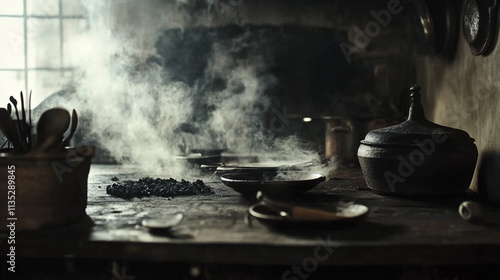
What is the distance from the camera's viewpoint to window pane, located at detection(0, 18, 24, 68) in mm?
Answer: 4723

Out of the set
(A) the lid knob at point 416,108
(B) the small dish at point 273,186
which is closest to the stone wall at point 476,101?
(A) the lid knob at point 416,108

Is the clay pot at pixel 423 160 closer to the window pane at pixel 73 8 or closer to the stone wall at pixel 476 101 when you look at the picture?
the stone wall at pixel 476 101

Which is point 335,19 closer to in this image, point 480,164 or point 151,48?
point 151,48

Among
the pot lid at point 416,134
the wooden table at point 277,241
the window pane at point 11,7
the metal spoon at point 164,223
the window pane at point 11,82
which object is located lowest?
the wooden table at point 277,241

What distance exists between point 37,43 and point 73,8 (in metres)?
0.53

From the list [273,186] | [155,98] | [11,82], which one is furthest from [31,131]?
A: [11,82]

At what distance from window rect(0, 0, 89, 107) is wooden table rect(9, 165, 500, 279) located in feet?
10.6

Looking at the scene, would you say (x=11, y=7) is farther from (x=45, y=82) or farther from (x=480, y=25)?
(x=480, y=25)

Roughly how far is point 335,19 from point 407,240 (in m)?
3.65

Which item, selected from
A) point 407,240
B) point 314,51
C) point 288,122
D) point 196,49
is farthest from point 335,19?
point 407,240

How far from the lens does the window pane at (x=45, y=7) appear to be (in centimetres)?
483

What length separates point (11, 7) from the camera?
4.78m

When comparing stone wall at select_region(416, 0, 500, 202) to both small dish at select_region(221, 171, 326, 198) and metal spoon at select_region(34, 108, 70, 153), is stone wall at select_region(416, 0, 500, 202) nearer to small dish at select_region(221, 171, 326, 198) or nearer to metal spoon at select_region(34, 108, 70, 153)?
small dish at select_region(221, 171, 326, 198)

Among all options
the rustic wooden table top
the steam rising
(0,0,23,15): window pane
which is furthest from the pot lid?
(0,0,23,15): window pane
